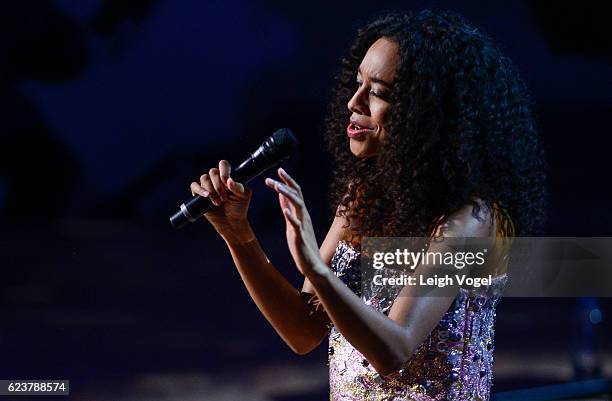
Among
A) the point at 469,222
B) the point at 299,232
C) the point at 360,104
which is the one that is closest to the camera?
the point at 299,232

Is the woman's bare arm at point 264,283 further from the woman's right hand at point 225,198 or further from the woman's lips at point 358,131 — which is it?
the woman's lips at point 358,131

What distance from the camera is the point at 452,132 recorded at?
1.08 metres

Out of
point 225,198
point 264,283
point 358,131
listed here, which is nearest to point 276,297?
point 264,283

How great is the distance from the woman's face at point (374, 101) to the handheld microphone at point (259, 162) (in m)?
0.10

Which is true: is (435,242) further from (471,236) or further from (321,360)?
(321,360)

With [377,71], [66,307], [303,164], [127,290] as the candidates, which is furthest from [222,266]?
[377,71]

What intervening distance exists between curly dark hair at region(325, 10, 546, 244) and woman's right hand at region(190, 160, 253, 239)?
0.69 ft

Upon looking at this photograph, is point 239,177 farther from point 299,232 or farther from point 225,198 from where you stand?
point 299,232

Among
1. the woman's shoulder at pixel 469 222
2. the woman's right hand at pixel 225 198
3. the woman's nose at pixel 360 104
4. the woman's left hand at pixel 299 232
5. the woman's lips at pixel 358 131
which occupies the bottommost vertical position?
the woman's left hand at pixel 299 232

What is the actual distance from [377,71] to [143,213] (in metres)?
1.39

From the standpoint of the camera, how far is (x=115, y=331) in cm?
229

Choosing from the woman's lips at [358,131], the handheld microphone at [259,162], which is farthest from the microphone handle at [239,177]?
the woman's lips at [358,131]

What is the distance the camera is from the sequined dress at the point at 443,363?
1119 mm

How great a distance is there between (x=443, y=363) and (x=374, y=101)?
14.8 inches
